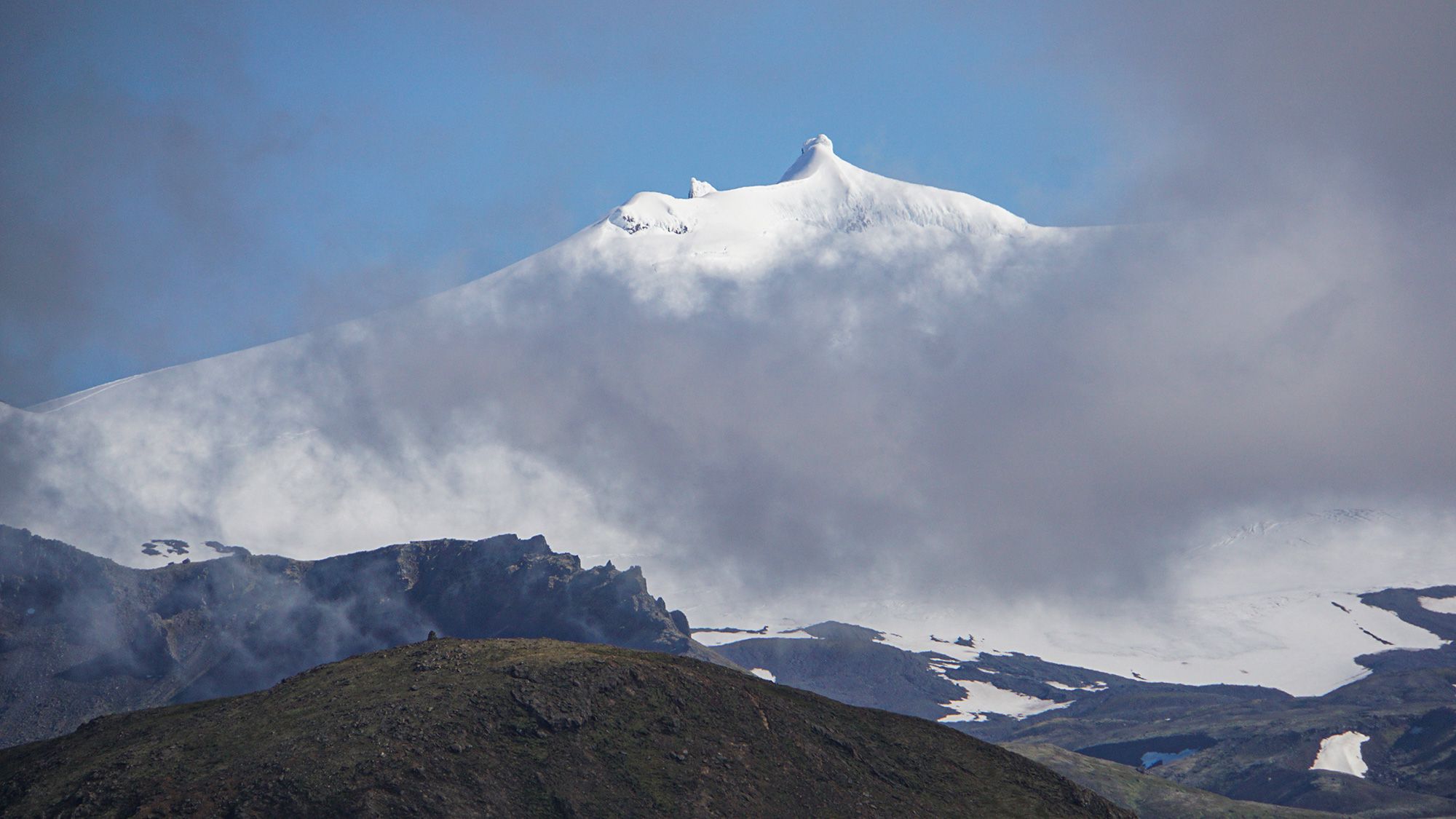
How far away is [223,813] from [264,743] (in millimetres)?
12819

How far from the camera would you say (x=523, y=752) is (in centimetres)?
12712

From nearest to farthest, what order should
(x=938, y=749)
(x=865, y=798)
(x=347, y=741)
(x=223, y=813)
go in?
(x=223, y=813) → (x=347, y=741) → (x=865, y=798) → (x=938, y=749)

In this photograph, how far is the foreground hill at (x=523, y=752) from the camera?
116m

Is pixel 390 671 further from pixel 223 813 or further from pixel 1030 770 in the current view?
pixel 1030 770

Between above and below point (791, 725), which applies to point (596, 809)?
below

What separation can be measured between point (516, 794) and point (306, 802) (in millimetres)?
18898

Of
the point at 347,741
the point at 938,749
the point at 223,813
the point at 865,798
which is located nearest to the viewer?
the point at 223,813

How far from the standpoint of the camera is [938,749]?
14925cm

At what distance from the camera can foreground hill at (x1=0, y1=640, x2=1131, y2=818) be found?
115875mm

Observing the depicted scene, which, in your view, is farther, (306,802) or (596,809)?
(596,809)

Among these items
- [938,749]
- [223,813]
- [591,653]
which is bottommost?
[223,813]

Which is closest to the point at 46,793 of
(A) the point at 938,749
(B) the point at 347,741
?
(B) the point at 347,741

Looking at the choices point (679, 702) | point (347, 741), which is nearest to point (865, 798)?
point (679, 702)

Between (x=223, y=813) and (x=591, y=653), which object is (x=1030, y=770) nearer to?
(x=591, y=653)
